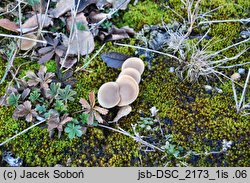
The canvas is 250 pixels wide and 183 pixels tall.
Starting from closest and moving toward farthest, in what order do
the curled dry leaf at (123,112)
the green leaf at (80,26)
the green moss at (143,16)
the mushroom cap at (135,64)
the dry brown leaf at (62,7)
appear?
1. the curled dry leaf at (123,112)
2. the mushroom cap at (135,64)
3. the green leaf at (80,26)
4. the dry brown leaf at (62,7)
5. the green moss at (143,16)

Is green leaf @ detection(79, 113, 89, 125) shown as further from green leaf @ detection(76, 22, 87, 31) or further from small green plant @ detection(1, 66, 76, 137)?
green leaf @ detection(76, 22, 87, 31)

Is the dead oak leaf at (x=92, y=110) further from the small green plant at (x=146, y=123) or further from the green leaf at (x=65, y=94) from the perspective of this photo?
the small green plant at (x=146, y=123)

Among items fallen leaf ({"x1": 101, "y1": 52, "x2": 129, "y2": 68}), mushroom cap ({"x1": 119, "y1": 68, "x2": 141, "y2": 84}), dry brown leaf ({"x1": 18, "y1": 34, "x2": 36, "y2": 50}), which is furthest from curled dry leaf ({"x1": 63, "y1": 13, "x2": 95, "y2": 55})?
mushroom cap ({"x1": 119, "y1": 68, "x2": 141, "y2": 84})

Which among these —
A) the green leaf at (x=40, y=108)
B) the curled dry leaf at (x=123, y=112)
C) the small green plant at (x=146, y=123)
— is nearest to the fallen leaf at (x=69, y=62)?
the green leaf at (x=40, y=108)

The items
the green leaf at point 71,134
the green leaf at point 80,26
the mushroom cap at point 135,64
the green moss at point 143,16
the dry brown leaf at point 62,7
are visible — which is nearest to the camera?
the green leaf at point 71,134

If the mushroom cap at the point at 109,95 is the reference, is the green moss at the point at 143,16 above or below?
above

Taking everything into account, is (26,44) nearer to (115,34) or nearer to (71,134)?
(115,34)


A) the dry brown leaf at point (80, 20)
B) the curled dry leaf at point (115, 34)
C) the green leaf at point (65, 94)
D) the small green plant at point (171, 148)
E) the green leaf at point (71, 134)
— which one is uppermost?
the dry brown leaf at point (80, 20)
